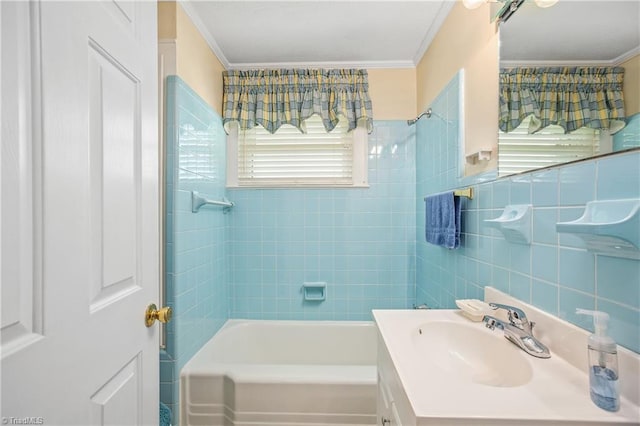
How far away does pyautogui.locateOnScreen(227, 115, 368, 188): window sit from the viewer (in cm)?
237

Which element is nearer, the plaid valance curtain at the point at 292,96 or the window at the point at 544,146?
the window at the point at 544,146

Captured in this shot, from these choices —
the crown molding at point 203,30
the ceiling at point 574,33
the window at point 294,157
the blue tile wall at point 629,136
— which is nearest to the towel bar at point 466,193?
the ceiling at point 574,33

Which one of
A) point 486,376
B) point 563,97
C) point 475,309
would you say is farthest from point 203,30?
point 486,376

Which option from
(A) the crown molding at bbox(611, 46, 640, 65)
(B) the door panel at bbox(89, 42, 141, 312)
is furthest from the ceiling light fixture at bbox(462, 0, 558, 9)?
(B) the door panel at bbox(89, 42, 141, 312)

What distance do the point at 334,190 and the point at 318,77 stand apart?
87 cm

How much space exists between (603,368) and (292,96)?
2.20 metres

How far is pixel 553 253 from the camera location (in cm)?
90

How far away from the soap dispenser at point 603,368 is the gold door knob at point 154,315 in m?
1.05

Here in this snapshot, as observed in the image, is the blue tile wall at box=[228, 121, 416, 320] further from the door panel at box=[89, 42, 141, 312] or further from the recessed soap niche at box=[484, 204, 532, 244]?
the door panel at box=[89, 42, 141, 312]

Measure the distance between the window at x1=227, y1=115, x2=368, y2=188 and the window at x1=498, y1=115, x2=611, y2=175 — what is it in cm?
129

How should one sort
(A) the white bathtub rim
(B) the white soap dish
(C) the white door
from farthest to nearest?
(A) the white bathtub rim → (B) the white soap dish → (C) the white door

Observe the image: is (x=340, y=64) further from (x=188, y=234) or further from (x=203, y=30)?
(x=188, y=234)

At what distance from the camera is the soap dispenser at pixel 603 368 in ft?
2.03

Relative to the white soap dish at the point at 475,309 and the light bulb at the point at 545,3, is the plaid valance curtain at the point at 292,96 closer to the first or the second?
the light bulb at the point at 545,3
